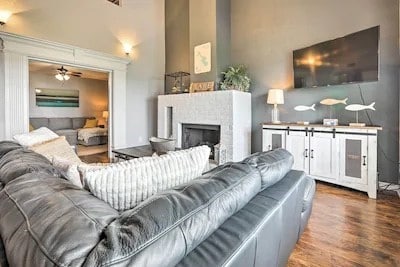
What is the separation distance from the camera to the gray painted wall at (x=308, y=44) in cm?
319

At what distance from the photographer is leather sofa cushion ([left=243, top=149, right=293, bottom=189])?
1177 millimetres

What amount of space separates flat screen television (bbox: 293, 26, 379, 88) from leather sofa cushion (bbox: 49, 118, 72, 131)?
23.6ft

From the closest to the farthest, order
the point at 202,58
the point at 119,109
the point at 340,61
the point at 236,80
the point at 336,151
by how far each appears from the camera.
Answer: the point at 336,151 → the point at 340,61 → the point at 236,80 → the point at 202,58 → the point at 119,109

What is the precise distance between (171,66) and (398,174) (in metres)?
5.20

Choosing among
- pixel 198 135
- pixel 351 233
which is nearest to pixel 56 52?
pixel 198 135

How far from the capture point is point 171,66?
248 inches

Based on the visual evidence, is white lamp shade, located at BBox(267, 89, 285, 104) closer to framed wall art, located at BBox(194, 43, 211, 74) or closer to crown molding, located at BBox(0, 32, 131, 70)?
framed wall art, located at BBox(194, 43, 211, 74)

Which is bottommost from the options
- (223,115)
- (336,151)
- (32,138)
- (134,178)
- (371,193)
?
(371,193)

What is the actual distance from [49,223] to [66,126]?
833 cm

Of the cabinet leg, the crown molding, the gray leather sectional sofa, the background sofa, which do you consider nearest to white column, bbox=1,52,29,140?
the crown molding

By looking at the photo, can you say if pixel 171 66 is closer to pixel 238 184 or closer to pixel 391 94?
pixel 391 94

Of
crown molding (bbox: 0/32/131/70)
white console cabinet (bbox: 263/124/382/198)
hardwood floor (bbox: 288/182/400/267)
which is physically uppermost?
crown molding (bbox: 0/32/131/70)

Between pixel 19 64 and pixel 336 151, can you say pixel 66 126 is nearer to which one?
pixel 19 64

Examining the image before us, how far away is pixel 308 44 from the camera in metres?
4.05
